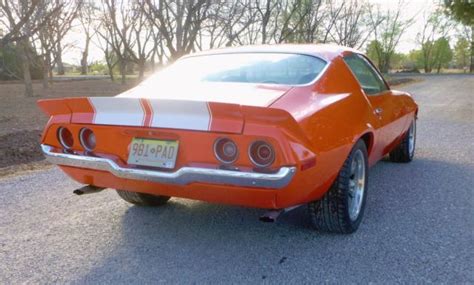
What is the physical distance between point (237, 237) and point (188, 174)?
0.81 m

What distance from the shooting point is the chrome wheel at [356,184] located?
321cm

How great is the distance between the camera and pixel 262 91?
2.86m

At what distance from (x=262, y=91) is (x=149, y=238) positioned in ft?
4.34

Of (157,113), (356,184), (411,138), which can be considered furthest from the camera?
(411,138)

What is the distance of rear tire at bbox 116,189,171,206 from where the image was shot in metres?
3.61

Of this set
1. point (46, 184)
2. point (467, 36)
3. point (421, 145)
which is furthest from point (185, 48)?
point (467, 36)

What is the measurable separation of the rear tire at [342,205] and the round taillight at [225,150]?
2.79 feet

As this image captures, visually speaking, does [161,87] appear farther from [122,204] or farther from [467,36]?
[467,36]

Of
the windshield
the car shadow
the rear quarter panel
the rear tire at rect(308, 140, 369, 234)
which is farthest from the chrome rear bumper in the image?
the windshield

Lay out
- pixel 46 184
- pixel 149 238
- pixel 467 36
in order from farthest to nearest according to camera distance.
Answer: pixel 467 36 < pixel 46 184 < pixel 149 238

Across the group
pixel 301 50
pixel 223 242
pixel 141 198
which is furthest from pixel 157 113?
pixel 301 50

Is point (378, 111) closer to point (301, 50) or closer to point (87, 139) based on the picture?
point (301, 50)

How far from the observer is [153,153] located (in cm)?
268

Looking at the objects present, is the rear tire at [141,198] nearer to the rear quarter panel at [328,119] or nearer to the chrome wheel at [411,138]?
the rear quarter panel at [328,119]
